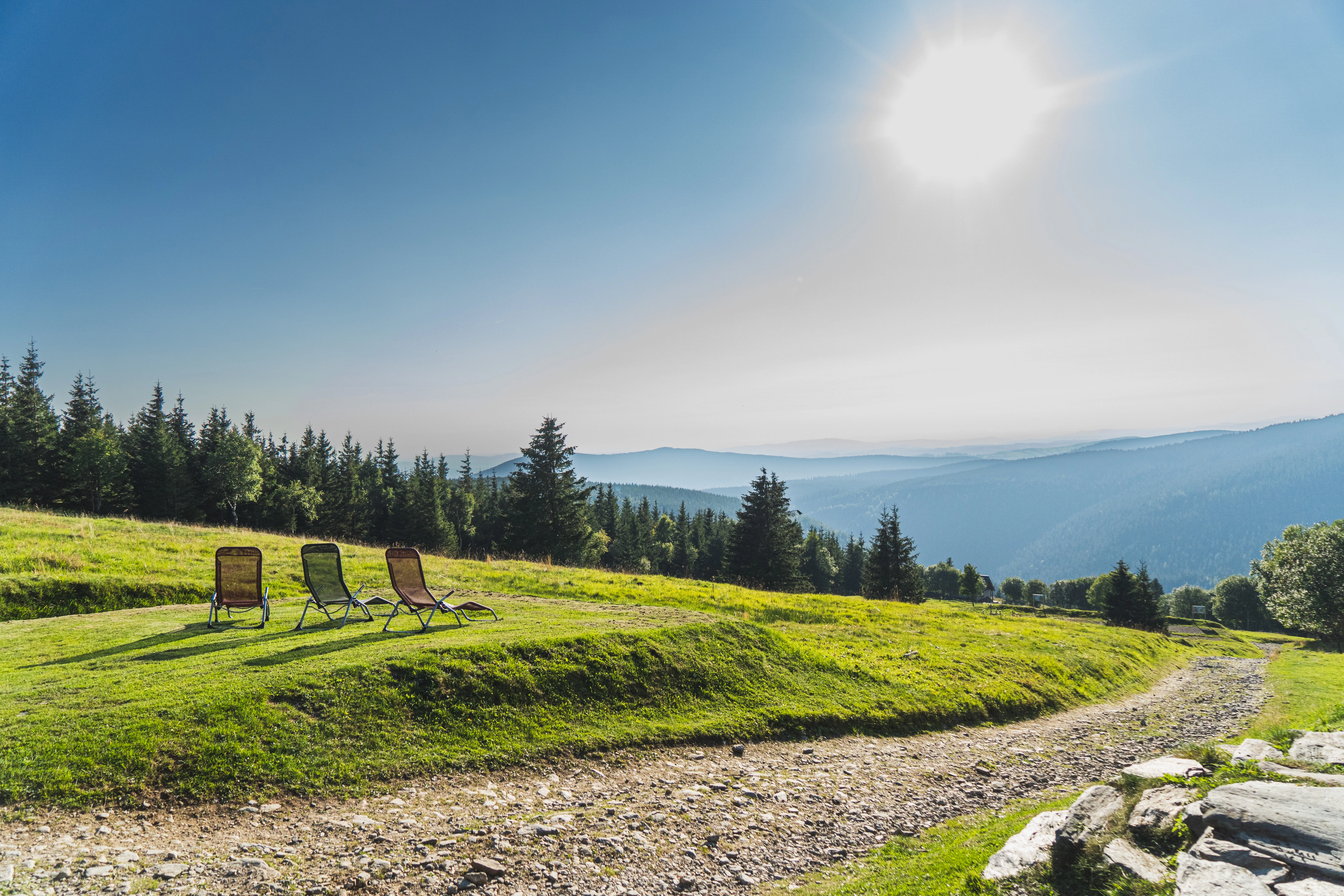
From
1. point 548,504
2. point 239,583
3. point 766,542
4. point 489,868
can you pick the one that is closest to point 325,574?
point 239,583

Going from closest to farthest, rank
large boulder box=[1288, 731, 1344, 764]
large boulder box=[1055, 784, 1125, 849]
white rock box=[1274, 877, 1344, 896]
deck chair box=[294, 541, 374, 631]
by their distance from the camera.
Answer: white rock box=[1274, 877, 1344, 896] → large boulder box=[1055, 784, 1125, 849] → large boulder box=[1288, 731, 1344, 764] → deck chair box=[294, 541, 374, 631]

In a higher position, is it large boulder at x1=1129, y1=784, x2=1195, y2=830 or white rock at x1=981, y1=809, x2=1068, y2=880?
large boulder at x1=1129, y1=784, x2=1195, y2=830

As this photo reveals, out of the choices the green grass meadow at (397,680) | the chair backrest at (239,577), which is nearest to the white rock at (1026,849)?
the green grass meadow at (397,680)

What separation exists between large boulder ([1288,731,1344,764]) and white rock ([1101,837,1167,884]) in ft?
9.01

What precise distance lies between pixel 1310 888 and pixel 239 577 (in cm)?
1567

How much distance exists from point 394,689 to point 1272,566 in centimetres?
7543

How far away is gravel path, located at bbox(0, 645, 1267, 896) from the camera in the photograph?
15.0ft

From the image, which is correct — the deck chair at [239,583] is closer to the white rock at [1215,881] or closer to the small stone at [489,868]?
the small stone at [489,868]

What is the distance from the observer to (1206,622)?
72812 mm

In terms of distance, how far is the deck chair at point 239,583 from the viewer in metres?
11.4

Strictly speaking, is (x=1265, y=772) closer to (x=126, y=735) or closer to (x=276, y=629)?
(x=126, y=735)

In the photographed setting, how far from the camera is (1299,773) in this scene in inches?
190

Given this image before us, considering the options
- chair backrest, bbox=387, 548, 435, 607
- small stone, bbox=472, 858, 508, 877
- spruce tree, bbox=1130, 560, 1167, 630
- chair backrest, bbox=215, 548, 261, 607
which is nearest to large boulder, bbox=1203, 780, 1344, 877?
small stone, bbox=472, 858, 508, 877

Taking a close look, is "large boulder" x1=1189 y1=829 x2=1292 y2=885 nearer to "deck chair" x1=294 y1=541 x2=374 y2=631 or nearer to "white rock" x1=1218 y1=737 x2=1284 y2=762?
"white rock" x1=1218 y1=737 x2=1284 y2=762
